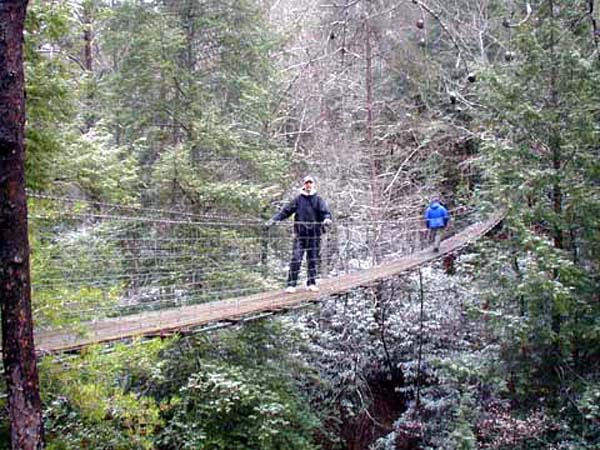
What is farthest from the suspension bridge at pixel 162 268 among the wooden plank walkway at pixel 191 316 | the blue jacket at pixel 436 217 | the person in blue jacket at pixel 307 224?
the blue jacket at pixel 436 217

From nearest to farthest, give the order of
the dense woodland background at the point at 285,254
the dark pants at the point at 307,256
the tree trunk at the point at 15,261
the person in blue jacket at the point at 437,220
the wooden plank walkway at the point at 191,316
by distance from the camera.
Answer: the tree trunk at the point at 15,261
the wooden plank walkway at the point at 191,316
the dense woodland background at the point at 285,254
the dark pants at the point at 307,256
the person in blue jacket at the point at 437,220

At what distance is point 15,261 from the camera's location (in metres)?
1.84

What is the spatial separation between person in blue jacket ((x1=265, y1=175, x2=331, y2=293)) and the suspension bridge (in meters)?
0.11

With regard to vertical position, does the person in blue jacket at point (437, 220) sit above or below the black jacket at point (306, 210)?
below

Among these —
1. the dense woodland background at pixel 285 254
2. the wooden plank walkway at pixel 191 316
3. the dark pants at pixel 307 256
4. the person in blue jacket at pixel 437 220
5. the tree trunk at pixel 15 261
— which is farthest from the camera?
the person in blue jacket at pixel 437 220

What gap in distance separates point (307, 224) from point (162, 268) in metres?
1.24

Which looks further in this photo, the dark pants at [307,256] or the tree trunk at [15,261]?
the dark pants at [307,256]

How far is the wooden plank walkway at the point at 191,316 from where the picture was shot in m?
2.79

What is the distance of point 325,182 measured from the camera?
7.68 meters

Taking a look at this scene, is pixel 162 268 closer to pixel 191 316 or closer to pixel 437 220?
pixel 191 316

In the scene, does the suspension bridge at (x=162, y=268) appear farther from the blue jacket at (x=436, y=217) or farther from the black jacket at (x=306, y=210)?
the blue jacket at (x=436, y=217)

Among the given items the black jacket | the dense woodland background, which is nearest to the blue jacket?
the dense woodland background

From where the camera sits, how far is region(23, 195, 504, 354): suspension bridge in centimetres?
283

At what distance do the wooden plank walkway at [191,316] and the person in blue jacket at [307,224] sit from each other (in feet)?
0.51
